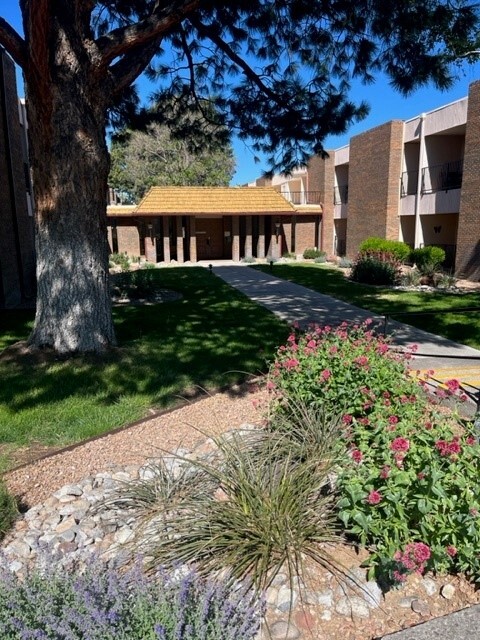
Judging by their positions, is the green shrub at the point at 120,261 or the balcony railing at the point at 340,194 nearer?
the green shrub at the point at 120,261

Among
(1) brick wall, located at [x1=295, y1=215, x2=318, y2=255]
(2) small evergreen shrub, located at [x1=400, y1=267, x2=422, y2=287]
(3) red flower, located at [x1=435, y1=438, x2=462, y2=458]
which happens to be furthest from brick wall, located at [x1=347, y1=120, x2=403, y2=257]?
(3) red flower, located at [x1=435, y1=438, x2=462, y2=458]

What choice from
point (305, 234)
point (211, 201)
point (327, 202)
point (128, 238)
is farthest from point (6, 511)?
point (327, 202)

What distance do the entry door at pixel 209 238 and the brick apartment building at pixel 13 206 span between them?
1473cm

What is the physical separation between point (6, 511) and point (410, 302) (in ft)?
35.4

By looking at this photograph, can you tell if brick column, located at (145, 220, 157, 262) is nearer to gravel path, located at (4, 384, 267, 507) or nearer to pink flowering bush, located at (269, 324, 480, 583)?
gravel path, located at (4, 384, 267, 507)

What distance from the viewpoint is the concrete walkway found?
2250mm

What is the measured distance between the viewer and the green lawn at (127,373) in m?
4.99

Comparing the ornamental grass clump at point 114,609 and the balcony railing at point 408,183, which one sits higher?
the balcony railing at point 408,183

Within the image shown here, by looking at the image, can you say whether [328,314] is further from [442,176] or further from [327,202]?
[327,202]

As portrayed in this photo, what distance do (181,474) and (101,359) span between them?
131 inches

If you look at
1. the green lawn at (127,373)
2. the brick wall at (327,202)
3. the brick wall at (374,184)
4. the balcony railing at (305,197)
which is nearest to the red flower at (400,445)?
the green lawn at (127,373)

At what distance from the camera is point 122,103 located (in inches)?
380

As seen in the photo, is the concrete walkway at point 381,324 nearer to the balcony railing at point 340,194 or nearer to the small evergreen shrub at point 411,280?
the small evergreen shrub at point 411,280

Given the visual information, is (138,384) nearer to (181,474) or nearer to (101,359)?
(101,359)
